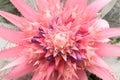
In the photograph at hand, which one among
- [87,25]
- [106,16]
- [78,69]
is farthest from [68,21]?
[106,16]

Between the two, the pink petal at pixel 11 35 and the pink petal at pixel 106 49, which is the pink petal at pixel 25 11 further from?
the pink petal at pixel 106 49

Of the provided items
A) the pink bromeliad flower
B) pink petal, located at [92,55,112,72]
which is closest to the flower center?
the pink bromeliad flower

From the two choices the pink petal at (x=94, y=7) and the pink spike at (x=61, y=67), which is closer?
the pink spike at (x=61, y=67)

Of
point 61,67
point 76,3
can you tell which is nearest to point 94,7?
point 76,3

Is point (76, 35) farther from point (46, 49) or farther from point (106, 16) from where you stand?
point (106, 16)

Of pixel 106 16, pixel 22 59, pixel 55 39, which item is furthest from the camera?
pixel 106 16

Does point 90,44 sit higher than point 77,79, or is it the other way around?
point 90,44

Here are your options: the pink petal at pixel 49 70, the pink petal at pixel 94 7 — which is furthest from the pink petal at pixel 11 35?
the pink petal at pixel 94 7
